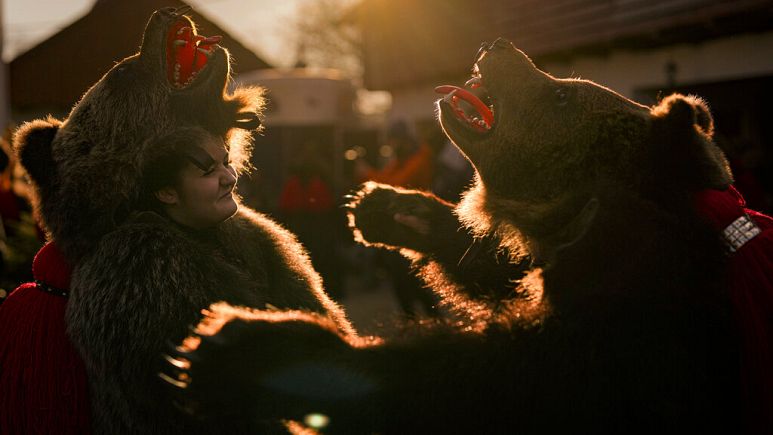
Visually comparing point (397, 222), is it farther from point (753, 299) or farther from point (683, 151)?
point (753, 299)

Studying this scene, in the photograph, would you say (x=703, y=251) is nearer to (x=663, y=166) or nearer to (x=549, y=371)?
(x=663, y=166)

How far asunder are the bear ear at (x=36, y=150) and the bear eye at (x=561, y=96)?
137 centimetres

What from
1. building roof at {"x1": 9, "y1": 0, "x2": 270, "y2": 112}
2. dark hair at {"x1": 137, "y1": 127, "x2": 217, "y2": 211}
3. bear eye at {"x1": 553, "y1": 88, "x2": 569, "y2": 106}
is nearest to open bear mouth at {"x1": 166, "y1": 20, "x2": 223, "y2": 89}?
dark hair at {"x1": 137, "y1": 127, "x2": 217, "y2": 211}

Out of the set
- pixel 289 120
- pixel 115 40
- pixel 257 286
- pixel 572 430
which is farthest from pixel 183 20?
pixel 289 120

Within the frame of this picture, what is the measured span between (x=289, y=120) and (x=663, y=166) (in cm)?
1081

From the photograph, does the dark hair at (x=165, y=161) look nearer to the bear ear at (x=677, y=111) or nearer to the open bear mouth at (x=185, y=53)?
the open bear mouth at (x=185, y=53)

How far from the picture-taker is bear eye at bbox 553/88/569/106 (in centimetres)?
201

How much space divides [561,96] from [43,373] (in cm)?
157

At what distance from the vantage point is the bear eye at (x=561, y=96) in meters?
2.01

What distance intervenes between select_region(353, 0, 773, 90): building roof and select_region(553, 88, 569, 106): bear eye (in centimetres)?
625

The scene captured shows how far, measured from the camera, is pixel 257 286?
2.00m

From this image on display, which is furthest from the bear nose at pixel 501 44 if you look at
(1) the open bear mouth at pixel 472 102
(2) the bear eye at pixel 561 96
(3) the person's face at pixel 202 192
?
(3) the person's face at pixel 202 192

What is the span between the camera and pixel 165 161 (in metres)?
1.92

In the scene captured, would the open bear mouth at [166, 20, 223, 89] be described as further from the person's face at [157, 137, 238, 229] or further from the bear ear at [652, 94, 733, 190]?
the bear ear at [652, 94, 733, 190]
